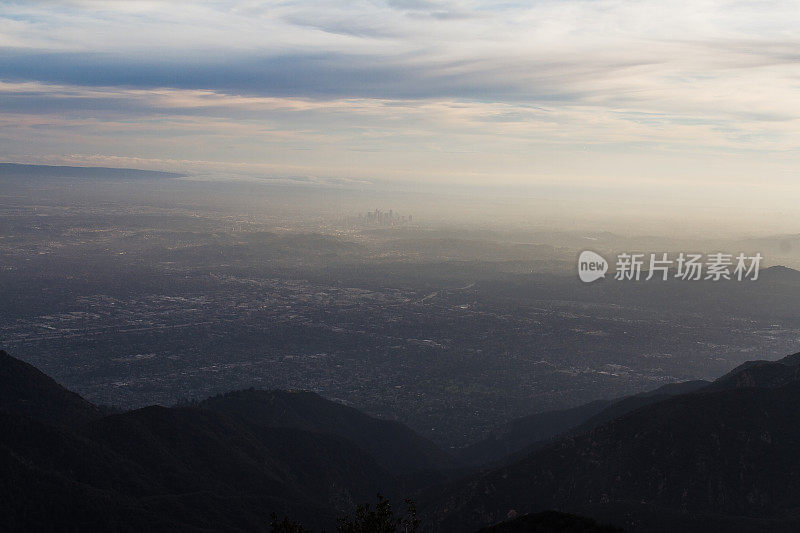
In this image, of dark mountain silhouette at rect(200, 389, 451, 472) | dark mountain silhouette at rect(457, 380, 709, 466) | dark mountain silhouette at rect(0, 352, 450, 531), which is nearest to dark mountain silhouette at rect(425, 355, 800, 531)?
dark mountain silhouette at rect(0, 352, 450, 531)

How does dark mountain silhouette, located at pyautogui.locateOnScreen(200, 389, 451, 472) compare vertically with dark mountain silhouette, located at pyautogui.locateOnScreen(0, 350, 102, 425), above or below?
below

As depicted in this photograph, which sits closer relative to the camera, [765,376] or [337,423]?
[765,376]

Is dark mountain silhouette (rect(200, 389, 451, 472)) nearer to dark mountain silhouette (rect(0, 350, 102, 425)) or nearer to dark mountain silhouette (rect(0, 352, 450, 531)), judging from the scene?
dark mountain silhouette (rect(0, 352, 450, 531))

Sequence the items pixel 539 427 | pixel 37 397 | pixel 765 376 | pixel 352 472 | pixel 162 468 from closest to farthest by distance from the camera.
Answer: pixel 162 468, pixel 37 397, pixel 765 376, pixel 352 472, pixel 539 427

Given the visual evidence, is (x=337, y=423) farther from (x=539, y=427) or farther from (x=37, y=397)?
(x=37, y=397)

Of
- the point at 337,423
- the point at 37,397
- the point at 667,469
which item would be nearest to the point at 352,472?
the point at 337,423
